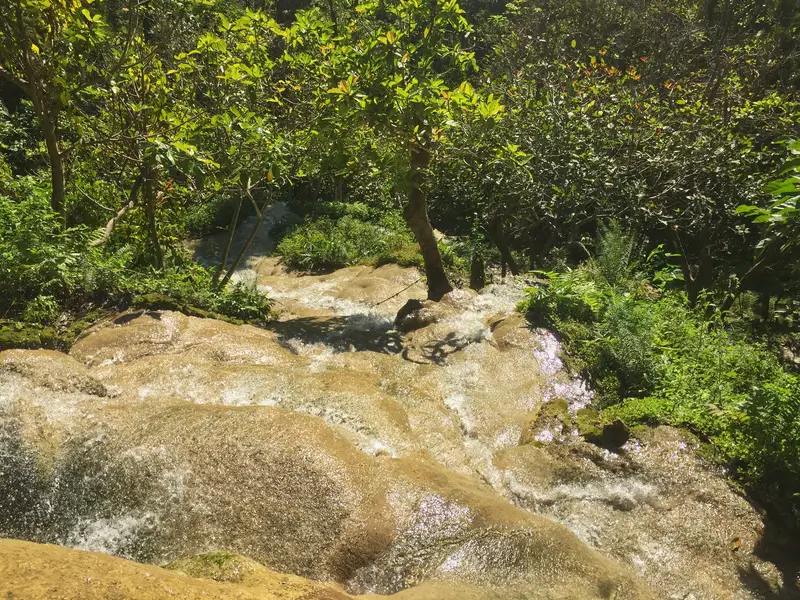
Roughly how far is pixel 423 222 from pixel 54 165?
17.2 feet

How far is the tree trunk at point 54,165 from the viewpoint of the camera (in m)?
6.13

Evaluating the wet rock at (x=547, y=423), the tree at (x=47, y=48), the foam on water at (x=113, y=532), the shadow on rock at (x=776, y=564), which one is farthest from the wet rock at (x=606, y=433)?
the tree at (x=47, y=48)

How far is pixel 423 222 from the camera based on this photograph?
364 inches

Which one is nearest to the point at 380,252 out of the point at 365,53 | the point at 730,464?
the point at 365,53

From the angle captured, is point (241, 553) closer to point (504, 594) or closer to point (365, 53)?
point (504, 594)

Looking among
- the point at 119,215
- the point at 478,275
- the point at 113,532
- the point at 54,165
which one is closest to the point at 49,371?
the point at 113,532

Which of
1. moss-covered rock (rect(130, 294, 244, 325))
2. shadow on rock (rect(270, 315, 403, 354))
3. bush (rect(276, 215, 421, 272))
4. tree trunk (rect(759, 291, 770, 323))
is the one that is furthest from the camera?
bush (rect(276, 215, 421, 272))

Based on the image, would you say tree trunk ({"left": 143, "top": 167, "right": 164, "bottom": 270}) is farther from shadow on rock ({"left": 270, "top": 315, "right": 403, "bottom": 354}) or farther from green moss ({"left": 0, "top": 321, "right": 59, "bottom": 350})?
green moss ({"left": 0, "top": 321, "right": 59, "bottom": 350})

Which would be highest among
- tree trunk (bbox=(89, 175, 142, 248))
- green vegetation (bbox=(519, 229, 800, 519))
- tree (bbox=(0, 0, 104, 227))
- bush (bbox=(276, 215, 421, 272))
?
tree (bbox=(0, 0, 104, 227))

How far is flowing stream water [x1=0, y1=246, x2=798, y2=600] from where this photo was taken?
346 cm

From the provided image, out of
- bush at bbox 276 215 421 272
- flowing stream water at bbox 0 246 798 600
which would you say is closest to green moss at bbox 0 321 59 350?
flowing stream water at bbox 0 246 798 600

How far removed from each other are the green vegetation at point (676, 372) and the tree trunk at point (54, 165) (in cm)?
623

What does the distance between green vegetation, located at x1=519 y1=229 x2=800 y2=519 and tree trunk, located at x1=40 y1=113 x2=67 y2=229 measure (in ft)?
20.4

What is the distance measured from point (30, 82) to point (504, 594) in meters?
6.69
